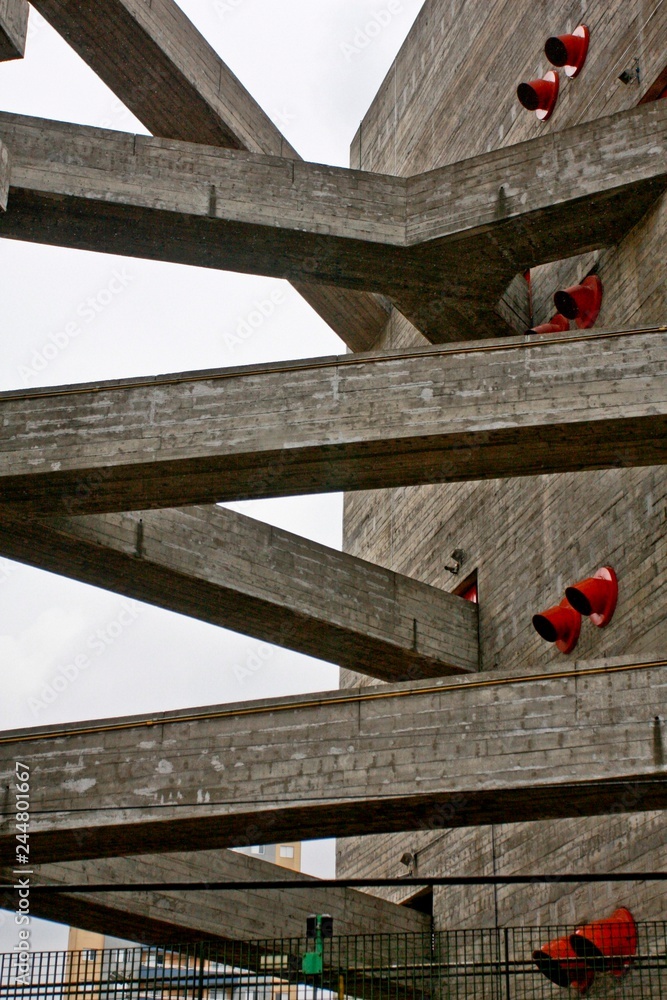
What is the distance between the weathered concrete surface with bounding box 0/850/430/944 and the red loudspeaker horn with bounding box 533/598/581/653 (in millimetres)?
4101

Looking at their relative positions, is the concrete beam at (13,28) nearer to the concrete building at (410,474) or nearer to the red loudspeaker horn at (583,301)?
the concrete building at (410,474)

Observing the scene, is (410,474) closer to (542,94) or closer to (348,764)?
(348,764)

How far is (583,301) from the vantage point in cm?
1426

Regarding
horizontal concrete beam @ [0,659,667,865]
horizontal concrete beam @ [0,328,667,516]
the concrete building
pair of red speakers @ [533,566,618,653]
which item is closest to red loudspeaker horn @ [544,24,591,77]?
the concrete building

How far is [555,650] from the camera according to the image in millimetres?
13836

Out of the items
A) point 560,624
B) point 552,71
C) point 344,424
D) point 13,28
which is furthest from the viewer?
point 552,71

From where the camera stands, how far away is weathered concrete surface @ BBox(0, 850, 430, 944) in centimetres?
1359

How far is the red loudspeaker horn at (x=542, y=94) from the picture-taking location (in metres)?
15.6

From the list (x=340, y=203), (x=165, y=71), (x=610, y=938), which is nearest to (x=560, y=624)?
(x=610, y=938)

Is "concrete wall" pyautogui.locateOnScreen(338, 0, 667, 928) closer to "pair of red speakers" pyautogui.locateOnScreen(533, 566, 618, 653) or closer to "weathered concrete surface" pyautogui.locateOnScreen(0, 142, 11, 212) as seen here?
"pair of red speakers" pyautogui.locateOnScreen(533, 566, 618, 653)

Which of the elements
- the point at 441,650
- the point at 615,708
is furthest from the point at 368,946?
the point at 615,708

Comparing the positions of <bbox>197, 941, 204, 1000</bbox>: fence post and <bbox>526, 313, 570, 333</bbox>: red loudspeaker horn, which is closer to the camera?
<bbox>197, 941, 204, 1000</bbox>: fence post

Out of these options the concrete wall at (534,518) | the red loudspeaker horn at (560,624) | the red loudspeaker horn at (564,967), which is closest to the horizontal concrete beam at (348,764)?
the concrete wall at (534,518)

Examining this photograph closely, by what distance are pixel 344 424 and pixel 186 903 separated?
6.11 metres
